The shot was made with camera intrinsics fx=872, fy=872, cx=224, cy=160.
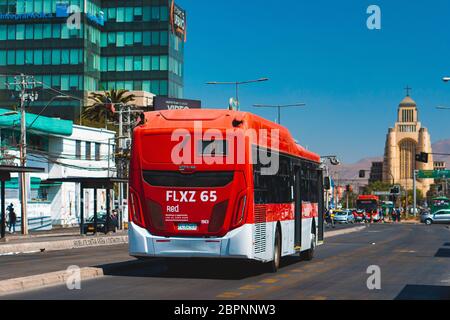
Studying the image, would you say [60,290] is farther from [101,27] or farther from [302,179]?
[101,27]

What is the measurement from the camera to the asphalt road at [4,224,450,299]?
589 inches

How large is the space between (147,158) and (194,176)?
112 cm

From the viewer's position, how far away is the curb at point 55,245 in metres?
33.0

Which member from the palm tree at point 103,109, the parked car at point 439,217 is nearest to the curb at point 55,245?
the palm tree at point 103,109

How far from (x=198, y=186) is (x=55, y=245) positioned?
60.9 ft

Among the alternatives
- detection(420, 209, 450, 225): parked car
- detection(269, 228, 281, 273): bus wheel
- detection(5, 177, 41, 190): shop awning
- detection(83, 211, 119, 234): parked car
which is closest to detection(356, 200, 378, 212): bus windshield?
detection(420, 209, 450, 225): parked car

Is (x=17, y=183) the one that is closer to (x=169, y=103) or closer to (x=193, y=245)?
(x=169, y=103)

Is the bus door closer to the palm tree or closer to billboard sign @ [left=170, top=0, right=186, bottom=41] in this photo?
the palm tree

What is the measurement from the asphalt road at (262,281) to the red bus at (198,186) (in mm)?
730

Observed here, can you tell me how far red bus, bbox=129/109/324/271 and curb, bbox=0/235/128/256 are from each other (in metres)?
15.4

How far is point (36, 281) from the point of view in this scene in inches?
647

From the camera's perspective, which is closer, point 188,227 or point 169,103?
point 188,227
